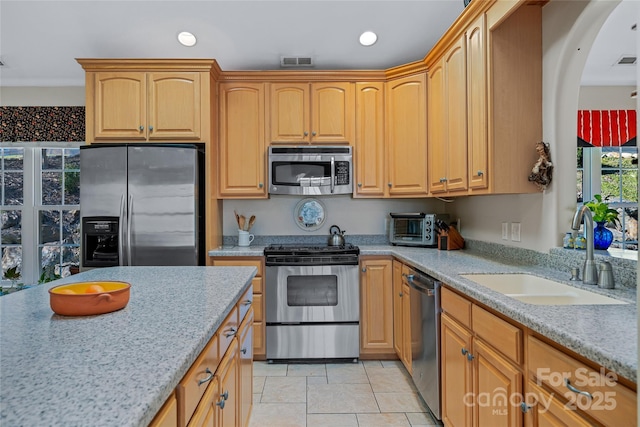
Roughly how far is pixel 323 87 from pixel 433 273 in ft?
6.79

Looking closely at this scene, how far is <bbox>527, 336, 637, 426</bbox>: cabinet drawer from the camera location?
0.87 m

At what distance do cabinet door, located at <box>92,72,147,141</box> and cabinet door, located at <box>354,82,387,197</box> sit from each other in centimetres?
186

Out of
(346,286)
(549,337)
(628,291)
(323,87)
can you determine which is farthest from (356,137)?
(549,337)

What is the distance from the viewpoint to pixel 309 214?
148 inches

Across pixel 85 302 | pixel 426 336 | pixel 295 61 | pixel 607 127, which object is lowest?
pixel 426 336

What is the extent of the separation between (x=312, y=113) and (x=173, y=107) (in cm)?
119

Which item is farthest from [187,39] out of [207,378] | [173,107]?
[207,378]

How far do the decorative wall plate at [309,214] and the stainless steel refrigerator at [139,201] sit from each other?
1.09 m

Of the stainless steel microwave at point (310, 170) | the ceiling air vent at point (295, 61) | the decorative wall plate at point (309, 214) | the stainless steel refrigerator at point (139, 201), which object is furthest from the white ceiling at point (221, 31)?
the decorative wall plate at point (309, 214)

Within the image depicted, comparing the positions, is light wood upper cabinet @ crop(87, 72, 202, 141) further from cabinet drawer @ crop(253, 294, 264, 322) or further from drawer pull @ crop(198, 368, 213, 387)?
drawer pull @ crop(198, 368, 213, 387)

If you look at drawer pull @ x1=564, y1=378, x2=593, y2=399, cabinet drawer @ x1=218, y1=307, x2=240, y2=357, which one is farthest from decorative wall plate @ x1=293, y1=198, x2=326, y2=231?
drawer pull @ x1=564, y1=378, x2=593, y2=399

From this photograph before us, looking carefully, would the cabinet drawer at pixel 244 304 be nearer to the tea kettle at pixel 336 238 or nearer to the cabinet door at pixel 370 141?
the tea kettle at pixel 336 238

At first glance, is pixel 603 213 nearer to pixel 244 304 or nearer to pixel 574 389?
pixel 574 389

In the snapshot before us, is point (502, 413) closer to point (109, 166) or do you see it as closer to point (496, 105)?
point (496, 105)
